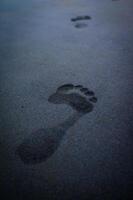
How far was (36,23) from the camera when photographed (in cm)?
322

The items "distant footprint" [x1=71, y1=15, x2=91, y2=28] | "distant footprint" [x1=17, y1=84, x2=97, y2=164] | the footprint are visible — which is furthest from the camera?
the footprint

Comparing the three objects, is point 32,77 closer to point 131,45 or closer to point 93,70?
point 93,70

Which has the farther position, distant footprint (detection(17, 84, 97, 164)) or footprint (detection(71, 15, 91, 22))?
footprint (detection(71, 15, 91, 22))

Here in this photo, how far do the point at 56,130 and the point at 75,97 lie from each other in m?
0.33

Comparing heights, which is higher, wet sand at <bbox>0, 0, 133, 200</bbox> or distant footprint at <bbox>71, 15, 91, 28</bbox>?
distant footprint at <bbox>71, 15, 91, 28</bbox>

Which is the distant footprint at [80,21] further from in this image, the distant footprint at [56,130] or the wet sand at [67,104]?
the distant footprint at [56,130]

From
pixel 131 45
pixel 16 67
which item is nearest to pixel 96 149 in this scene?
pixel 16 67

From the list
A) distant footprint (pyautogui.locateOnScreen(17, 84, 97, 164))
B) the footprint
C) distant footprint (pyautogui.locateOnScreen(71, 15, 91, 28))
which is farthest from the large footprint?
the footprint

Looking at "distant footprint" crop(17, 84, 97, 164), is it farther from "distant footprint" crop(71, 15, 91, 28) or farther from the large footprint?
A: "distant footprint" crop(71, 15, 91, 28)

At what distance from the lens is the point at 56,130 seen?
139cm

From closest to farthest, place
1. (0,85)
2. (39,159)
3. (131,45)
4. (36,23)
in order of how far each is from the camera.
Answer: (39,159)
(0,85)
(131,45)
(36,23)

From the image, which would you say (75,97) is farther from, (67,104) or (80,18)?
(80,18)

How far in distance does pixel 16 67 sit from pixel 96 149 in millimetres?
1286

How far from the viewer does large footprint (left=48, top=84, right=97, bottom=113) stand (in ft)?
5.04
